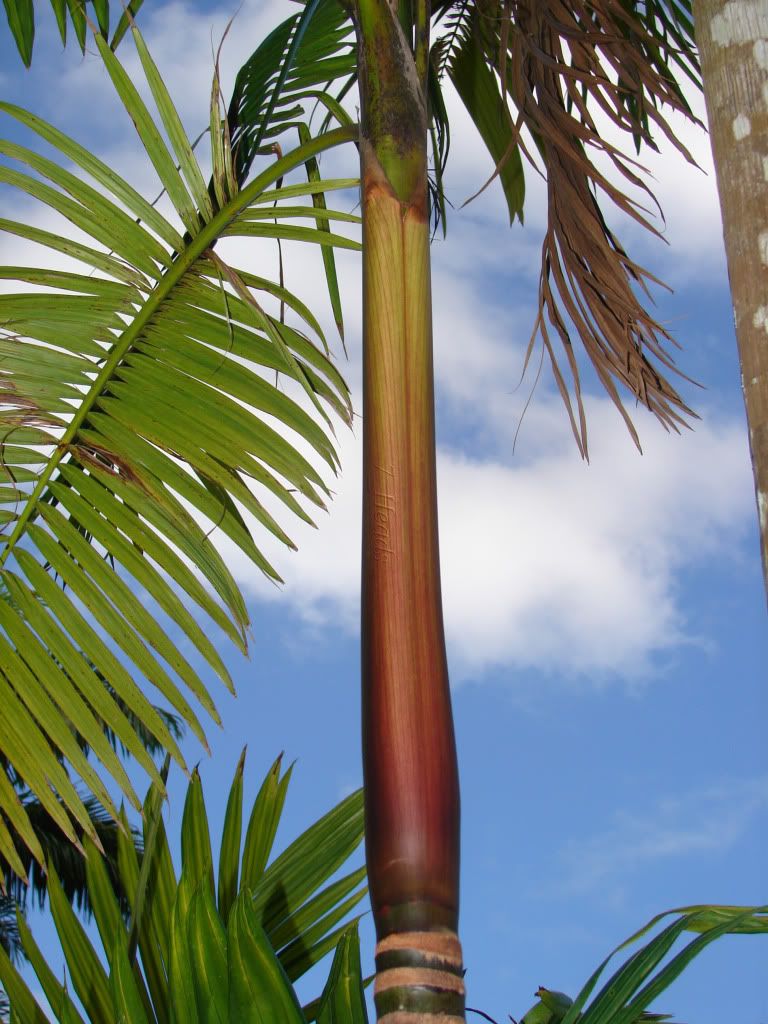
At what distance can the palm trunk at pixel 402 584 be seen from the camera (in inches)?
46.4

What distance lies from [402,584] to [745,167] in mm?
585

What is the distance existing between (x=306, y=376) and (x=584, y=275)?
61 centimetres

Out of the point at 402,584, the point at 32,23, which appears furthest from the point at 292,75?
the point at 402,584

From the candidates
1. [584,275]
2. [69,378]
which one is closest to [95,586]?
[69,378]

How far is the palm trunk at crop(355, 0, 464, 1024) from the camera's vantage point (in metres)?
1.18

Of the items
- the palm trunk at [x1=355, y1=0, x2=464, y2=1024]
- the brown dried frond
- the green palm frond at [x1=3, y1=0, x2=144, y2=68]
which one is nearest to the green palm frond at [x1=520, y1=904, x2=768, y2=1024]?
the palm trunk at [x1=355, y1=0, x2=464, y2=1024]

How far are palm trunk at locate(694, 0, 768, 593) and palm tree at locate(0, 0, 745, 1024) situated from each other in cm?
45

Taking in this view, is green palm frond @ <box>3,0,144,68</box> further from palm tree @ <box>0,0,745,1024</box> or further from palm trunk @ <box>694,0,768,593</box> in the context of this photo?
palm trunk @ <box>694,0,768,593</box>

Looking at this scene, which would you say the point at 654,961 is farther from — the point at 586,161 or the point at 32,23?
the point at 32,23

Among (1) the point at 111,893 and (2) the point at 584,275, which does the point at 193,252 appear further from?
(1) the point at 111,893

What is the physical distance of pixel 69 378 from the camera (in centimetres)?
197

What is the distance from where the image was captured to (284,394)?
6.39 feet

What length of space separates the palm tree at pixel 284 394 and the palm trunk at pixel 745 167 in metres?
0.45

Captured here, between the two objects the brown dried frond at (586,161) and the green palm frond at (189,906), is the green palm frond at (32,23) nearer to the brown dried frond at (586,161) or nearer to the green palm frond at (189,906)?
the brown dried frond at (586,161)
